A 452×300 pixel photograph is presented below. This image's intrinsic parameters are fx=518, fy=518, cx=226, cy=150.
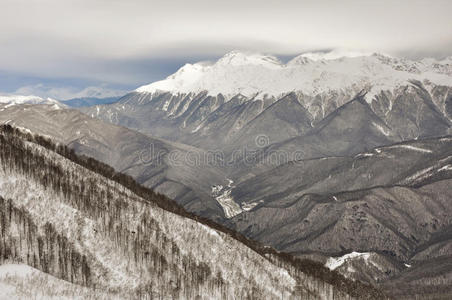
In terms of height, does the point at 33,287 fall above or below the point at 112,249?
above

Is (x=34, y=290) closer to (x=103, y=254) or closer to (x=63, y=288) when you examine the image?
(x=63, y=288)

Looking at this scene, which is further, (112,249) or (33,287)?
(112,249)

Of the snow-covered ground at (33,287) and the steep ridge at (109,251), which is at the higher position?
the snow-covered ground at (33,287)

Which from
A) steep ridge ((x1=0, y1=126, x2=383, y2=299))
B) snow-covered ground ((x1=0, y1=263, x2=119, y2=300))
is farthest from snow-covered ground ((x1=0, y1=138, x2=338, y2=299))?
snow-covered ground ((x1=0, y1=263, x2=119, y2=300))

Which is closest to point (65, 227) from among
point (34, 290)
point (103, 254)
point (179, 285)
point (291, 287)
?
point (103, 254)

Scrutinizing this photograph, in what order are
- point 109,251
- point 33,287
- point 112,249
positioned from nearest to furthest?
point 33,287 → point 109,251 → point 112,249

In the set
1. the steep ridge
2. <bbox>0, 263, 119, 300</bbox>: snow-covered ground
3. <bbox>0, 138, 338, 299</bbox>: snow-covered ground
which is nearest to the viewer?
<bbox>0, 263, 119, 300</bbox>: snow-covered ground

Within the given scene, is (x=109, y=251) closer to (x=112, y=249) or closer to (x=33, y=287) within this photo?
(x=112, y=249)

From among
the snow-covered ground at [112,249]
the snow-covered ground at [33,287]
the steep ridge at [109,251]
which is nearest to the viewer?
the snow-covered ground at [33,287]

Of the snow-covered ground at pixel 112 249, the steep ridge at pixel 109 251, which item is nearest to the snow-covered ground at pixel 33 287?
the steep ridge at pixel 109 251

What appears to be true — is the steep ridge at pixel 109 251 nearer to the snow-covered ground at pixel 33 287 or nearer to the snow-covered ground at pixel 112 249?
the snow-covered ground at pixel 112 249

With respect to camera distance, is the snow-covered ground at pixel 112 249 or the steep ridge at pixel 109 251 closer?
the steep ridge at pixel 109 251

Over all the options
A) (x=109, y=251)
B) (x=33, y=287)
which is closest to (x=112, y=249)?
(x=109, y=251)

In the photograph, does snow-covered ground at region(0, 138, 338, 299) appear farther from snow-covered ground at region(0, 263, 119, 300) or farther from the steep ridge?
snow-covered ground at region(0, 263, 119, 300)
